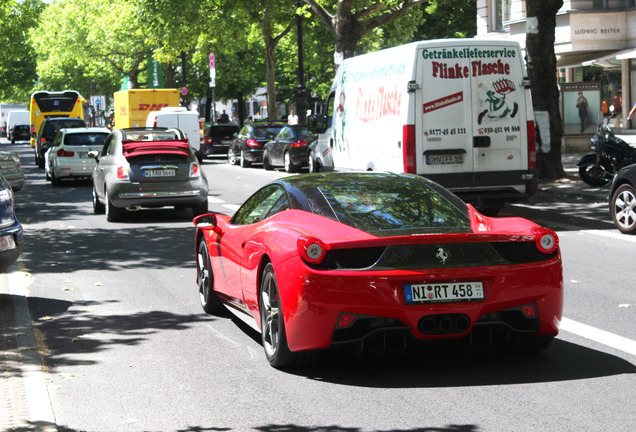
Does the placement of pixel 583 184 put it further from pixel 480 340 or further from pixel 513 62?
pixel 480 340

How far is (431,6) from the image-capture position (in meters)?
52.6

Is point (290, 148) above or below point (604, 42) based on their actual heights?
below

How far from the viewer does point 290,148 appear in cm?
2997

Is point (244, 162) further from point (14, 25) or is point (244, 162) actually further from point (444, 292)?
point (14, 25)

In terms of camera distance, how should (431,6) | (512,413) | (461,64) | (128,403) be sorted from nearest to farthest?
(512,413) < (128,403) < (461,64) < (431,6)

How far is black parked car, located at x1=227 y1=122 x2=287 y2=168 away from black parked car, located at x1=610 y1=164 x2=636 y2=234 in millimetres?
20771

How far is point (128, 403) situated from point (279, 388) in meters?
0.87

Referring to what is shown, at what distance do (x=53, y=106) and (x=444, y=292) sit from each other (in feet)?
173

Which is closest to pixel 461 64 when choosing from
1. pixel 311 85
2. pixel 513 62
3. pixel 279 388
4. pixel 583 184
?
pixel 513 62

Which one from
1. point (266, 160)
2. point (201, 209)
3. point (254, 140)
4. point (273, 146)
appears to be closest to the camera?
point (201, 209)

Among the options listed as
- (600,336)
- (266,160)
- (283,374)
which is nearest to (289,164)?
(266,160)

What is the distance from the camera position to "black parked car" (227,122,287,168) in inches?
1334

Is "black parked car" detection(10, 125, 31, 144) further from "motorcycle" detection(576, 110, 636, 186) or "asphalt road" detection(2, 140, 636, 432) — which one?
"asphalt road" detection(2, 140, 636, 432)

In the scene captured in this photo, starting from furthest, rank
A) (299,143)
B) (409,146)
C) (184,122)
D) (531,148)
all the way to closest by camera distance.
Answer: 1. (184,122)
2. (299,143)
3. (531,148)
4. (409,146)
